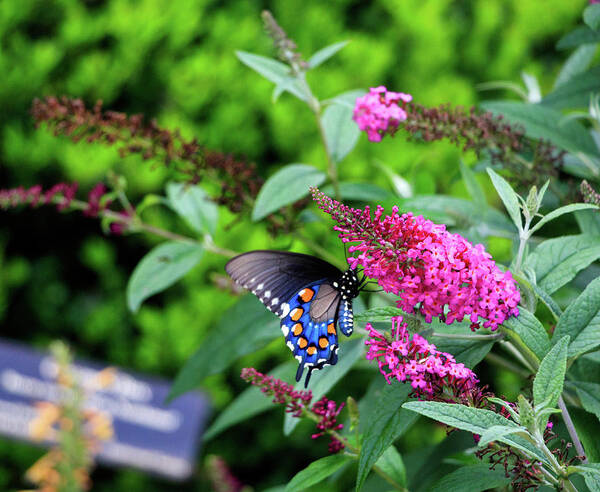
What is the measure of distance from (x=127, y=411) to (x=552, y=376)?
1.99m

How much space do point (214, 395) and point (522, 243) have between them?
6.40 feet

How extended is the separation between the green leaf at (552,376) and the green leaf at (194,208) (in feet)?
2.32

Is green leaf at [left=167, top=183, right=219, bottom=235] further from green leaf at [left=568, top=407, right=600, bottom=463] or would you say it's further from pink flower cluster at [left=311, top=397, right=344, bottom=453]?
green leaf at [left=568, top=407, right=600, bottom=463]

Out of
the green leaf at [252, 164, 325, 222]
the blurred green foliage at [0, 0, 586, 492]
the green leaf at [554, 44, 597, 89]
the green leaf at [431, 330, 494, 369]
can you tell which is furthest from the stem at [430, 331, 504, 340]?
the blurred green foliage at [0, 0, 586, 492]

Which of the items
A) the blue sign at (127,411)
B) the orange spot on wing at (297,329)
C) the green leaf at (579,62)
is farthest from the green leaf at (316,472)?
the blue sign at (127,411)

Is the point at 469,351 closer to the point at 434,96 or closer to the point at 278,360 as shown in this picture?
the point at 278,360

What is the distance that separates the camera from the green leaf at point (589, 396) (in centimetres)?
65

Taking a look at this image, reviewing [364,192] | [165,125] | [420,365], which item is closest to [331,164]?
[364,192]

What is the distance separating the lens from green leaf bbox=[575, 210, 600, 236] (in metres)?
0.80

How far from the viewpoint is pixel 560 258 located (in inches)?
26.9

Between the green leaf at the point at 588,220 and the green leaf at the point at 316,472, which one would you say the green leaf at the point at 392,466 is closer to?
the green leaf at the point at 316,472

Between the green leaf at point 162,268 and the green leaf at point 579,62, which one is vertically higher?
the green leaf at point 579,62

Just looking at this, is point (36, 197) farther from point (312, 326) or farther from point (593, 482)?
point (593, 482)

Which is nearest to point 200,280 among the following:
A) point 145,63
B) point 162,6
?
point 145,63
